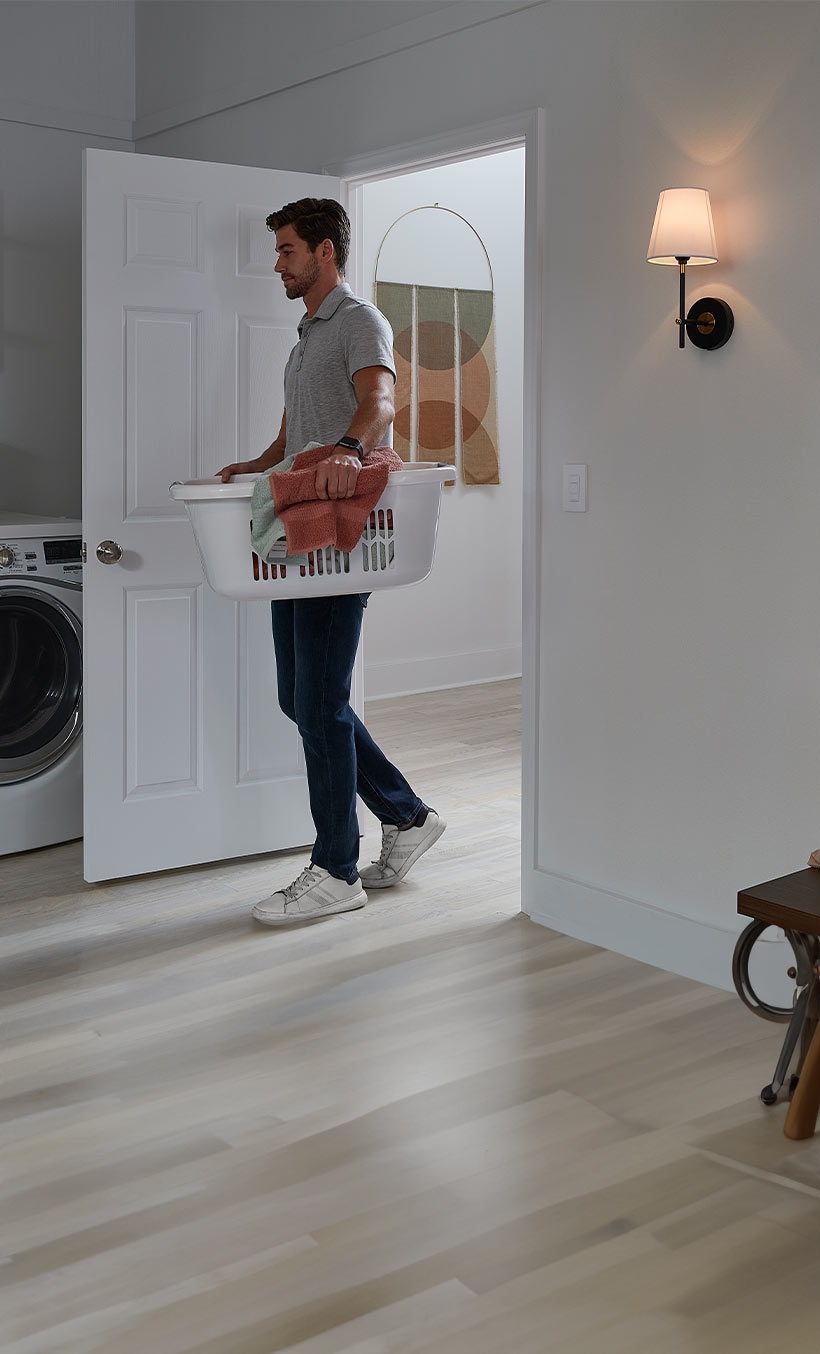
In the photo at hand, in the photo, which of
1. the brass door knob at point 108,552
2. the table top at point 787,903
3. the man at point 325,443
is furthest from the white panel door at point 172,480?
the table top at point 787,903

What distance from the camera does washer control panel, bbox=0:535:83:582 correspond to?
354cm

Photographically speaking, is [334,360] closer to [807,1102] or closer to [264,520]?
[264,520]

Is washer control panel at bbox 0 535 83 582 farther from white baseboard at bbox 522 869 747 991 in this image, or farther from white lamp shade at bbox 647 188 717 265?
white lamp shade at bbox 647 188 717 265

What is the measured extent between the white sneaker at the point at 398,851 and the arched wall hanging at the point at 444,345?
9.48 ft

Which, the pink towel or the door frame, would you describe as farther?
the door frame

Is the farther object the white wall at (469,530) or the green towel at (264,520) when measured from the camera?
the white wall at (469,530)

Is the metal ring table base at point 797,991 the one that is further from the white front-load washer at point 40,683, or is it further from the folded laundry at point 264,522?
the white front-load washer at point 40,683

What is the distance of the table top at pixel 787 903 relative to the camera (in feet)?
Answer: 6.42

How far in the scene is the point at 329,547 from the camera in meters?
2.85

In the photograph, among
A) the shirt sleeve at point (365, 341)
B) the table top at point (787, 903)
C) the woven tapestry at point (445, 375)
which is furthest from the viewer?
the woven tapestry at point (445, 375)

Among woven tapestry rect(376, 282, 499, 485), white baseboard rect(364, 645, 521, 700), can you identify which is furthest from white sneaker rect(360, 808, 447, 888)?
woven tapestry rect(376, 282, 499, 485)

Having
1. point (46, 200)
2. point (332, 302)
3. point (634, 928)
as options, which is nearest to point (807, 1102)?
point (634, 928)

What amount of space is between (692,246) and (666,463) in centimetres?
46

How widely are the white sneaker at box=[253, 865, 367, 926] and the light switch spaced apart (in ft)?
3.56
